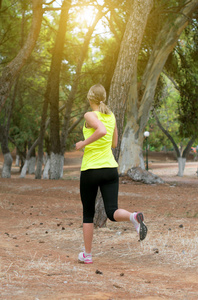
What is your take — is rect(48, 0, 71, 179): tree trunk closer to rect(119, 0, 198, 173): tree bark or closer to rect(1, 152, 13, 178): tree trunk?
rect(119, 0, 198, 173): tree bark

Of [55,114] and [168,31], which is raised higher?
[168,31]

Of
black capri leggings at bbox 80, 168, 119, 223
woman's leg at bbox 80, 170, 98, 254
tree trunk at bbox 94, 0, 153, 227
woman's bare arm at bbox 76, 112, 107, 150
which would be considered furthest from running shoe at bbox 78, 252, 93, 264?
tree trunk at bbox 94, 0, 153, 227

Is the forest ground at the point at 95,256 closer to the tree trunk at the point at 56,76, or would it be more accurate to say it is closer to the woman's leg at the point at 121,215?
the woman's leg at the point at 121,215

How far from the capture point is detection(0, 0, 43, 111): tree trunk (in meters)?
11.0

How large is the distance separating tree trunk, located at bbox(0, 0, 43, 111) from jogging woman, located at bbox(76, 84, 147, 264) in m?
6.95

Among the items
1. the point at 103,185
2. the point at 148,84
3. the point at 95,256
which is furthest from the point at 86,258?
the point at 148,84

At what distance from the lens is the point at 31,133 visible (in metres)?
29.0

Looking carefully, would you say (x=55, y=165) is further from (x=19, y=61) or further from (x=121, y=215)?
(x=121, y=215)

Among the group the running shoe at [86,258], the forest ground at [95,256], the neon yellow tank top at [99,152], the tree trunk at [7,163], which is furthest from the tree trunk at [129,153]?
the neon yellow tank top at [99,152]

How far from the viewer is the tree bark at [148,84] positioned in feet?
54.9

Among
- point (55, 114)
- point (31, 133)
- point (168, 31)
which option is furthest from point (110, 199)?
point (31, 133)

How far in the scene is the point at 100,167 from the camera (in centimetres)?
437

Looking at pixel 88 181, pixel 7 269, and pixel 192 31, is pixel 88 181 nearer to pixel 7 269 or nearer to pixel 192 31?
pixel 7 269

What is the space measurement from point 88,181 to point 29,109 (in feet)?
86.2
